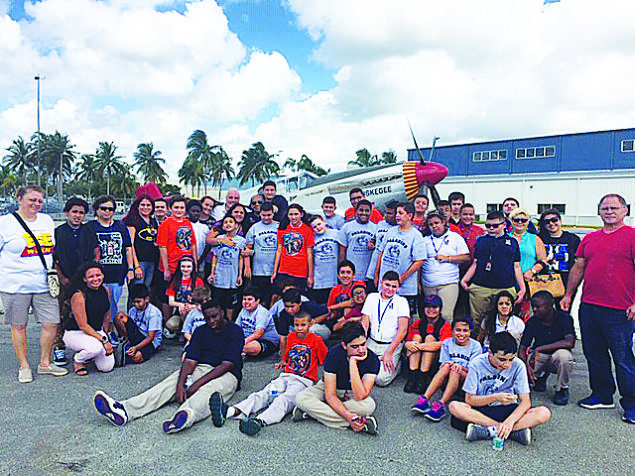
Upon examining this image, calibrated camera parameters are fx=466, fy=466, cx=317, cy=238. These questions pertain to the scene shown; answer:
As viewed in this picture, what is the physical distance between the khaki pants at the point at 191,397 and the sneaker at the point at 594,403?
120 inches

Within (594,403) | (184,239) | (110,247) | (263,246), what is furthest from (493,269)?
(110,247)

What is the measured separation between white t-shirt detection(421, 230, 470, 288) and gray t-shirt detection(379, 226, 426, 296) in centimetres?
11

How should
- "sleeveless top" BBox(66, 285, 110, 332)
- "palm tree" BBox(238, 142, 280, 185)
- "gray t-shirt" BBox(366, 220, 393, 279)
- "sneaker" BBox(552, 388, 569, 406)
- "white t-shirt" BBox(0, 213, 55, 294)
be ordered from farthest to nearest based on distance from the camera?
"palm tree" BBox(238, 142, 280, 185), "gray t-shirt" BBox(366, 220, 393, 279), "sleeveless top" BBox(66, 285, 110, 332), "white t-shirt" BBox(0, 213, 55, 294), "sneaker" BBox(552, 388, 569, 406)

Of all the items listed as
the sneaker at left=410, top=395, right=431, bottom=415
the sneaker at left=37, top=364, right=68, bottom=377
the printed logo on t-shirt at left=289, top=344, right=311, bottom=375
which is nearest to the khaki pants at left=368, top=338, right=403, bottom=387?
the sneaker at left=410, top=395, right=431, bottom=415

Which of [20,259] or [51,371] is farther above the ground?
[20,259]

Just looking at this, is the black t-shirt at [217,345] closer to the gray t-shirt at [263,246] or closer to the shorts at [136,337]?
the shorts at [136,337]

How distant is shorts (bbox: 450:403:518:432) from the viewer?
3471 mm

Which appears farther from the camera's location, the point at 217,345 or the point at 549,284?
the point at 549,284

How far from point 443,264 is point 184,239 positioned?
315 centimetres

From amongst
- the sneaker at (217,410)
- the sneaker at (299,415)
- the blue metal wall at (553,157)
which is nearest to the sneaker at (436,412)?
the sneaker at (299,415)

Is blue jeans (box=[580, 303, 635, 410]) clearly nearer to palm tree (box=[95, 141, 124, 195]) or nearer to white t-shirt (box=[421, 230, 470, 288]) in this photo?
white t-shirt (box=[421, 230, 470, 288])

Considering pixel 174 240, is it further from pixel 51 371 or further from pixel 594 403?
pixel 594 403

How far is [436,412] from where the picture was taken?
12.2ft

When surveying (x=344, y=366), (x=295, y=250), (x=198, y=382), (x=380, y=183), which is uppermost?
(x=380, y=183)
